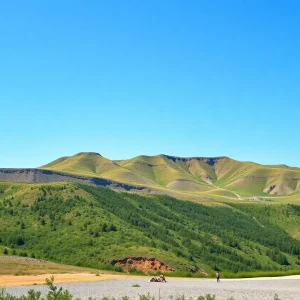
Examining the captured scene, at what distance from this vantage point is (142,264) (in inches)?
3514

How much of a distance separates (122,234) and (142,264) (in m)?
18.0

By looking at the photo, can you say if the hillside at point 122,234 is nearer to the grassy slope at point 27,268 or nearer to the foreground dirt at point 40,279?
the grassy slope at point 27,268

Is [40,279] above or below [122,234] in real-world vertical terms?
below

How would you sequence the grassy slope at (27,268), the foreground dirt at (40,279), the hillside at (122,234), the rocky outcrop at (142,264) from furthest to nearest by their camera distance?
the hillside at (122,234) < the rocky outcrop at (142,264) < the grassy slope at (27,268) < the foreground dirt at (40,279)

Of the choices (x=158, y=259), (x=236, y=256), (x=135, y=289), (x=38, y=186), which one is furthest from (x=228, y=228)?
(x=135, y=289)

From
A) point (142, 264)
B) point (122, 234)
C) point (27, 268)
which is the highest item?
point (122, 234)

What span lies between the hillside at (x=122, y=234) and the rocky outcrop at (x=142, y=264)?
99cm

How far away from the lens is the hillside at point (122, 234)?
9575 centimetres

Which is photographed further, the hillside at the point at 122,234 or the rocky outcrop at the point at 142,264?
the hillside at the point at 122,234

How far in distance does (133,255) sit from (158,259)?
16.8ft

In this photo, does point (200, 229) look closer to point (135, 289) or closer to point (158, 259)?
point (158, 259)

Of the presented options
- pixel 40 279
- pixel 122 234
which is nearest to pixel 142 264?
pixel 122 234

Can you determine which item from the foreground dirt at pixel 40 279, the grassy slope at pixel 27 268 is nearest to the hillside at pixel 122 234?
the grassy slope at pixel 27 268

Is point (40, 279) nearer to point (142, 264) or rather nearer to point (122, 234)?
point (142, 264)
